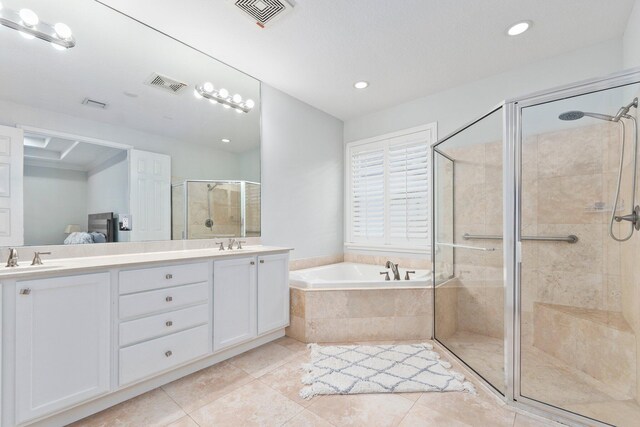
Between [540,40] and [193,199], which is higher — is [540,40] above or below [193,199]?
above

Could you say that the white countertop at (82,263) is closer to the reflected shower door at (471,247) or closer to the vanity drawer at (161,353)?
the vanity drawer at (161,353)

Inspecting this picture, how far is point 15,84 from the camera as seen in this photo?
66.7 inches

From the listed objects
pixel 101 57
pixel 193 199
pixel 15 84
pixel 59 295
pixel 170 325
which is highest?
pixel 101 57

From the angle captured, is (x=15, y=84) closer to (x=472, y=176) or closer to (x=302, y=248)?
(x=302, y=248)

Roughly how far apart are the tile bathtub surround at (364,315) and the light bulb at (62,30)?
2428 mm

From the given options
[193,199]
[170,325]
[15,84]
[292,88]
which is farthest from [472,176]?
[15,84]

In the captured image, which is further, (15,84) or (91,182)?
(91,182)

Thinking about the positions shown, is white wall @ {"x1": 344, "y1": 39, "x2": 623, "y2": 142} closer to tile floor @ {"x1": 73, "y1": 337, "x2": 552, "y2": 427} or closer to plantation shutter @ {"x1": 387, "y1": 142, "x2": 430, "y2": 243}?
plantation shutter @ {"x1": 387, "y1": 142, "x2": 430, "y2": 243}

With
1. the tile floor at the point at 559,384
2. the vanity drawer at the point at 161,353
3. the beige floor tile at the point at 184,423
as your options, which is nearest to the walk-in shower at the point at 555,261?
the tile floor at the point at 559,384

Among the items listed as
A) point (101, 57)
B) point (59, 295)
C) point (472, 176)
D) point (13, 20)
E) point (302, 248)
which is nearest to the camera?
point (59, 295)

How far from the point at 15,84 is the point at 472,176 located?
334cm

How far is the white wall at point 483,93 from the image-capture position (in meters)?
2.37

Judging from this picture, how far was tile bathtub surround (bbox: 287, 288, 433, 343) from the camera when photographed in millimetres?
2553

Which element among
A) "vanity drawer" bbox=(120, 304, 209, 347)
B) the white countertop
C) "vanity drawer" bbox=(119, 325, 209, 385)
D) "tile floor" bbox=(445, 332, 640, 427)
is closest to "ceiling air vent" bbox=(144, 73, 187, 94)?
the white countertop
